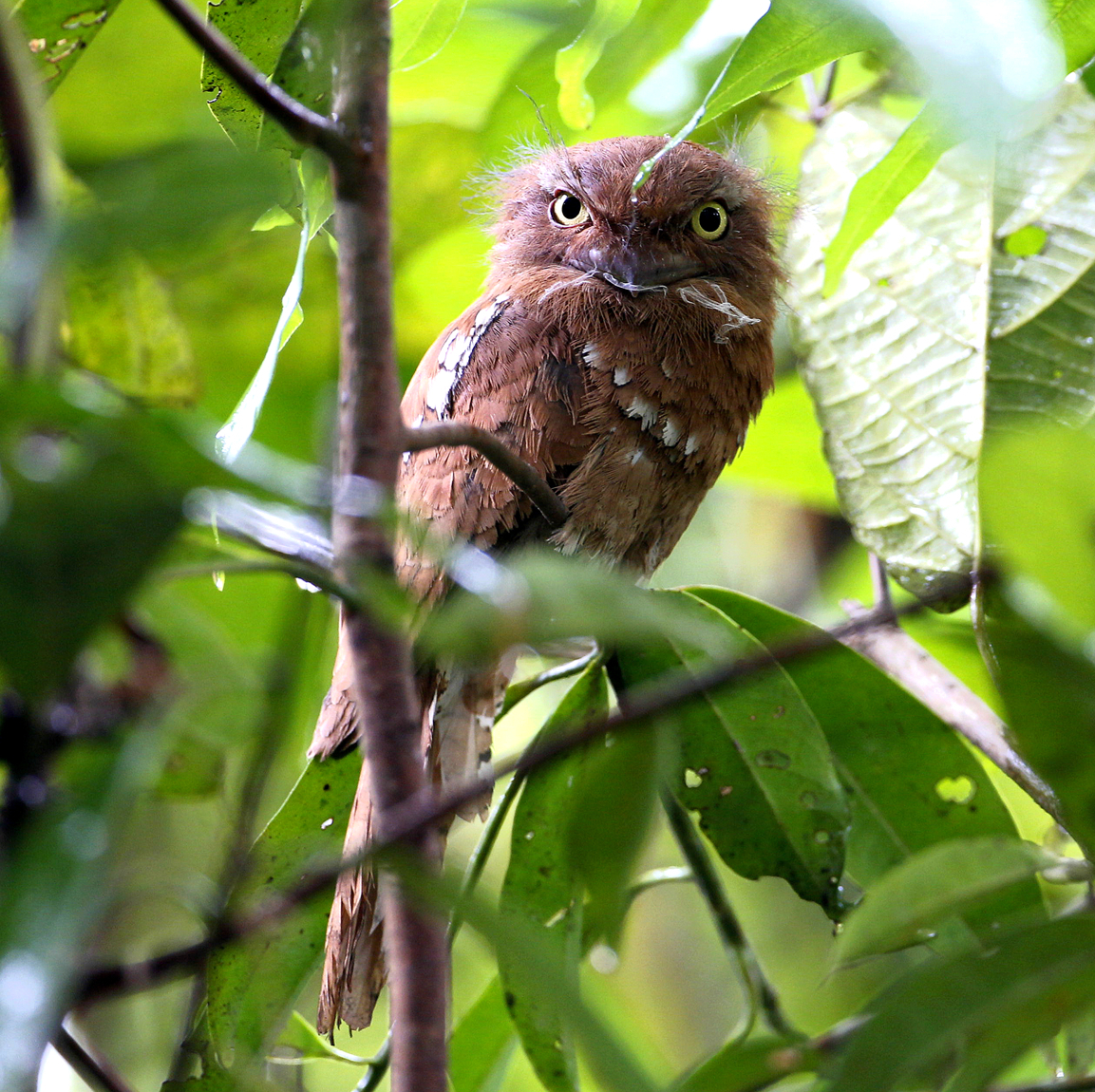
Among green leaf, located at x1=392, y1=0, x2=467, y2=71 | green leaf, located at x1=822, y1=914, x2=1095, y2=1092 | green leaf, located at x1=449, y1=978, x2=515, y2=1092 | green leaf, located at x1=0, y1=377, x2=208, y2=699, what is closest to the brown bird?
green leaf, located at x1=449, y1=978, x2=515, y2=1092

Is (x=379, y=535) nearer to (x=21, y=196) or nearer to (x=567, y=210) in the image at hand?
(x=21, y=196)

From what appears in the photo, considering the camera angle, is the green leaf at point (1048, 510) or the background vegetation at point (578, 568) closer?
the background vegetation at point (578, 568)

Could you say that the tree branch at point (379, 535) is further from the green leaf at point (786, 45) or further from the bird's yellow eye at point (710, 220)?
the bird's yellow eye at point (710, 220)

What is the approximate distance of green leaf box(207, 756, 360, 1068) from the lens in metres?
1.12

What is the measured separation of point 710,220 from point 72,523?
5.16 feet

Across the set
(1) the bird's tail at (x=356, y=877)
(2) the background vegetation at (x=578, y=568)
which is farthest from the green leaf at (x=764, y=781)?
(1) the bird's tail at (x=356, y=877)

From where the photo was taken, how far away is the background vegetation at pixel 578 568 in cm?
49

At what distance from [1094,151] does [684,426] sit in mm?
749

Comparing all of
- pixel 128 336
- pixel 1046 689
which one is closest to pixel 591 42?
pixel 128 336

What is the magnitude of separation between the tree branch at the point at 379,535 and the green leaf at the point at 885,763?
2.39 feet

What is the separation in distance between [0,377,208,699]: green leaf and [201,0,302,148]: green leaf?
25.4 inches

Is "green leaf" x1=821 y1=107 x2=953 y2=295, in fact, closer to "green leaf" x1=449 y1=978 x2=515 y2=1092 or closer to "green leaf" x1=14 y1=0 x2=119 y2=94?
"green leaf" x1=14 y1=0 x2=119 y2=94

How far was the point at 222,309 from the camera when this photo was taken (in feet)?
7.19

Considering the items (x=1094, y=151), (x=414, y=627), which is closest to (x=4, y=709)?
(x=414, y=627)
